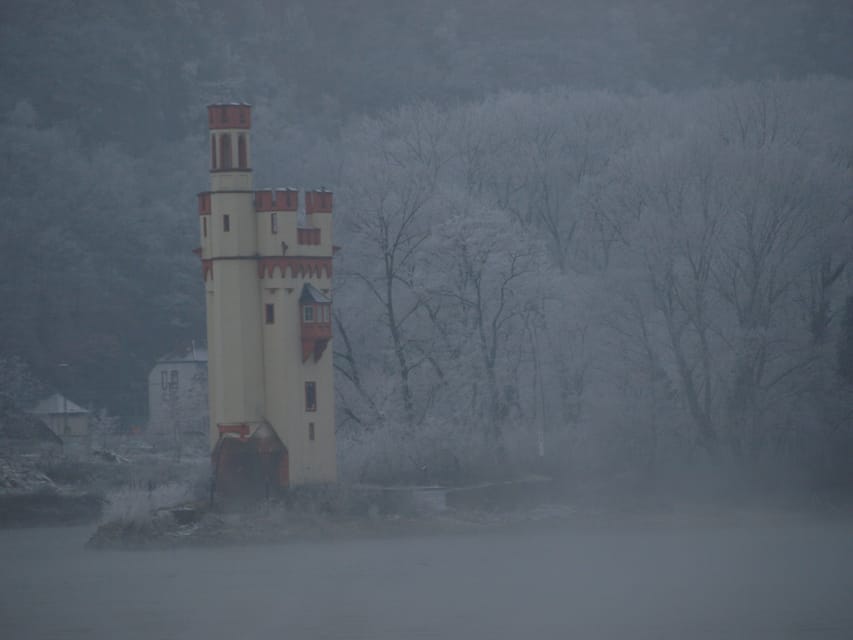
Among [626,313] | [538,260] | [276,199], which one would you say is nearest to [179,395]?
[538,260]

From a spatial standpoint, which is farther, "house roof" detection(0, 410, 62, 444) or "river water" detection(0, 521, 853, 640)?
"house roof" detection(0, 410, 62, 444)

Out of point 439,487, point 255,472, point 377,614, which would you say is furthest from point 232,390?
point 377,614

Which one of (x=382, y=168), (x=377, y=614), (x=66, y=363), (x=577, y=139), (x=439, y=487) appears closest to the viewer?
(x=377, y=614)

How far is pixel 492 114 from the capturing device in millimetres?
89812

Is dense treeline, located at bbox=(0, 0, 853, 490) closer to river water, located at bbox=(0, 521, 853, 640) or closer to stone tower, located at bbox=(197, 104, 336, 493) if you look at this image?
stone tower, located at bbox=(197, 104, 336, 493)

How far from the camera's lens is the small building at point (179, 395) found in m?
93.2

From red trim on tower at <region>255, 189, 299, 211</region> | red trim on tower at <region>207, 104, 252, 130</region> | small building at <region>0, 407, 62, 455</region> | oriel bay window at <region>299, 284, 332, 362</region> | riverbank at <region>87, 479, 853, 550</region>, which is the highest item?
red trim on tower at <region>207, 104, 252, 130</region>

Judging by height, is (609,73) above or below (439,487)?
above

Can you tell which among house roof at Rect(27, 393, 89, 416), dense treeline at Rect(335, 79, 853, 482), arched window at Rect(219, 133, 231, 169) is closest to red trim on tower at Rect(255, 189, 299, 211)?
arched window at Rect(219, 133, 231, 169)

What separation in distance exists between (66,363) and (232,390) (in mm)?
46671

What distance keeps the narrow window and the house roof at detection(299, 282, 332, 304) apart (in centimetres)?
266

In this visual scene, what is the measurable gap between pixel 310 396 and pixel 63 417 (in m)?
34.5

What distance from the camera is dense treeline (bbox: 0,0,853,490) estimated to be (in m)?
72.1

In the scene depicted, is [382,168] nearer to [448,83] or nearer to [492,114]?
[492,114]
